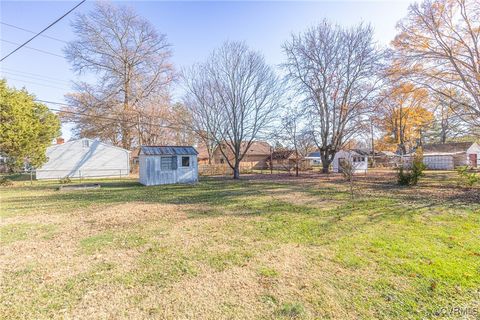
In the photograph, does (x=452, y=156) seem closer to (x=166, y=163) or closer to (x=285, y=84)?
(x=285, y=84)

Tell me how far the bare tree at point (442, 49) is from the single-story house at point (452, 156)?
2154cm

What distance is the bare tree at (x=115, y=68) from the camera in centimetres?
2470

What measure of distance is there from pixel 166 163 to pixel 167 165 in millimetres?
170

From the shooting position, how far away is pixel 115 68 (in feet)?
86.2

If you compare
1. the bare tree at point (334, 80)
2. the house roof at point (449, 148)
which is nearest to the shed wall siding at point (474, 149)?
the house roof at point (449, 148)

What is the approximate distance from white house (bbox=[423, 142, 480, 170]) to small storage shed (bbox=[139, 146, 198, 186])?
32951 mm

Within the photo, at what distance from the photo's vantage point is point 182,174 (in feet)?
57.7

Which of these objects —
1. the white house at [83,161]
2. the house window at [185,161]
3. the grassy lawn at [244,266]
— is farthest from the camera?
the white house at [83,161]

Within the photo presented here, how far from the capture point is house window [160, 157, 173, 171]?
54.8 feet

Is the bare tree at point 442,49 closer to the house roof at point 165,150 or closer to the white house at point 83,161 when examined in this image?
the house roof at point 165,150

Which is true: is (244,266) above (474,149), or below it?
below

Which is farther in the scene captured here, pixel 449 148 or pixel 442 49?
pixel 449 148

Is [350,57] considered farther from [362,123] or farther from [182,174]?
[182,174]

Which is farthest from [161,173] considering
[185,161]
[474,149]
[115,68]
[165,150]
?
[474,149]
